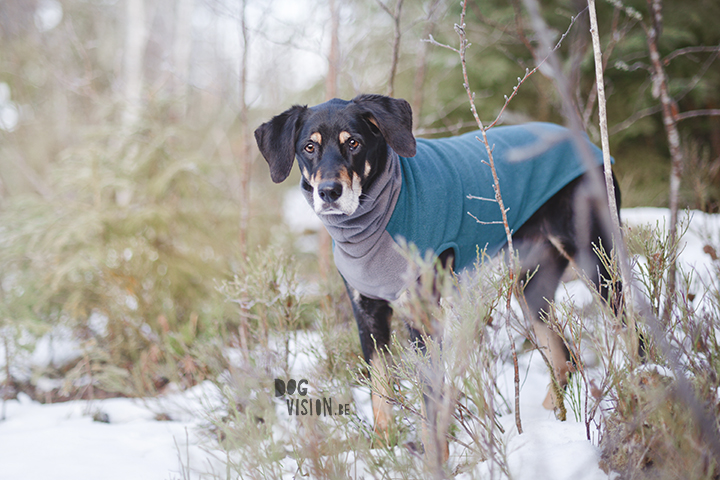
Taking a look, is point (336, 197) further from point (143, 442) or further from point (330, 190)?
point (143, 442)

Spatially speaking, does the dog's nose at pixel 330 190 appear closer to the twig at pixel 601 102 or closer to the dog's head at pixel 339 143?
the dog's head at pixel 339 143

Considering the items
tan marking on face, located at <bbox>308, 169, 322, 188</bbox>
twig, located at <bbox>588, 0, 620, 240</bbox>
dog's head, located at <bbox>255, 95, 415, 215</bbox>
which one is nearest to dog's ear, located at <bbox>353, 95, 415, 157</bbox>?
dog's head, located at <bbox>255, 95, 415, 215</bbox>

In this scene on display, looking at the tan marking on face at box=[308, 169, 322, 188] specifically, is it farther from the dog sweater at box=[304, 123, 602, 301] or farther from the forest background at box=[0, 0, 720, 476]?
the forest background at box=[0, 0, 720, 476]

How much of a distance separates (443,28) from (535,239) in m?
3.84

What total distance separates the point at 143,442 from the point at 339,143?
2.01 metres

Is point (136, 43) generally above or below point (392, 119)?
above

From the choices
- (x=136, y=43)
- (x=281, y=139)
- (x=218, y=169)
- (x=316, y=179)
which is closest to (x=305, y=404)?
(x=316, y=179)

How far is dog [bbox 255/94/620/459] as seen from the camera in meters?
1.99

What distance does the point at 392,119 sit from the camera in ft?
6.75

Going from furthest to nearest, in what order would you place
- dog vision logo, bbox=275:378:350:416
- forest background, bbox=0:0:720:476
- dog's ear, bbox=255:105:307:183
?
forest background, bbox=0:0:720:476, dog's ear, bbox=255:105:307:183, dog vision logo, bbox=275:378:350:416

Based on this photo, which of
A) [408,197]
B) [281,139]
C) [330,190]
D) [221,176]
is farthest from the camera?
[221,176]

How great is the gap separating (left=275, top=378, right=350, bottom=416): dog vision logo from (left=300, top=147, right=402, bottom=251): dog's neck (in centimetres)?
69

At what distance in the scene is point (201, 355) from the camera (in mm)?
2703

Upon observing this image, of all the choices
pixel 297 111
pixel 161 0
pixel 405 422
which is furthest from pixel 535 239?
pixel 161 0
